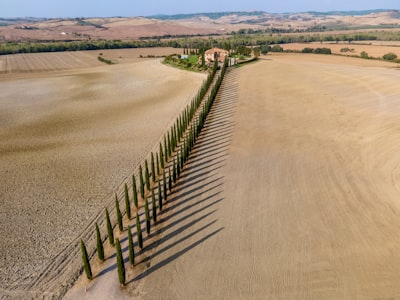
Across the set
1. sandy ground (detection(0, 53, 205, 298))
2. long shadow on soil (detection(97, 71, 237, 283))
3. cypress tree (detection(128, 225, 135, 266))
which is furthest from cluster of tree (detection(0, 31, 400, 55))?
cypress tree (detection(128, 225, 135, 266))

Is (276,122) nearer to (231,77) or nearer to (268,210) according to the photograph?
(268,210)

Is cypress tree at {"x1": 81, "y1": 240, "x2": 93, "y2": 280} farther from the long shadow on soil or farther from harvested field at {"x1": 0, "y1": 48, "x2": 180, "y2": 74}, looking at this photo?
harvested field at {"x1": 0, "y1": 48, "x2": 180, "y2": 74}

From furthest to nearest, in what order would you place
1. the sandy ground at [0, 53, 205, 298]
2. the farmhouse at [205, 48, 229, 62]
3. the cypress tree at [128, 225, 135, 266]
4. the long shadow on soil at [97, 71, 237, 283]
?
the farmhouse at [205, 48, 229, 62] → the sandy ground at [0, 53, 205, 298] → the long shadow on soil at [97, 71, 237, 283] → the cypress tree at [128, 225, 135, 266]

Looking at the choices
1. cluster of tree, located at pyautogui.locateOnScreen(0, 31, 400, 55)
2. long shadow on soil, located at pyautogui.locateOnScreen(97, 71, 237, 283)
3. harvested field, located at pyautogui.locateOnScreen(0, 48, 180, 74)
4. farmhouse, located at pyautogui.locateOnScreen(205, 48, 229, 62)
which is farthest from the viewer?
cluster of tree, located at pyautogui.locateOnScreen(0, 31, 400, 55)

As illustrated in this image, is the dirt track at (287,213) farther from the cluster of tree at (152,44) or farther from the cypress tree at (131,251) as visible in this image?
the cluster of tree at (152,44)

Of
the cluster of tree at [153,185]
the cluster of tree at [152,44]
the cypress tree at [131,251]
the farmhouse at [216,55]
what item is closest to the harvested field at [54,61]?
the cluster of tree at [152,44]
